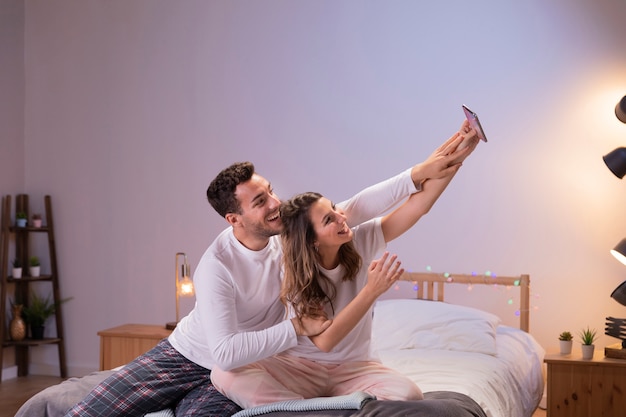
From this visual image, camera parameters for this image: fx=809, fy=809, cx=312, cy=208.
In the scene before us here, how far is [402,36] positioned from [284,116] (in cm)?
82

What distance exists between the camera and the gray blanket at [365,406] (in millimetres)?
2098

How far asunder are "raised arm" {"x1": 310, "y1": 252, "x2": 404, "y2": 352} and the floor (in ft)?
7.45

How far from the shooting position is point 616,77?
4.11m

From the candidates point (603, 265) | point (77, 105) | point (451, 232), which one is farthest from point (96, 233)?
point (603, 265)

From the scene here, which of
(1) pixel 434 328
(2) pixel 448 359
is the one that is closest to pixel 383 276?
(2) pixel 448 359

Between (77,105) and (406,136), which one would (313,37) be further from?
(77,105)

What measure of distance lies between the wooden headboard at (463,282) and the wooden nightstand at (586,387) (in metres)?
0.53

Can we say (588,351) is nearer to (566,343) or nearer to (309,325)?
(566,343)

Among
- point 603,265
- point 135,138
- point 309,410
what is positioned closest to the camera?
point 309,410

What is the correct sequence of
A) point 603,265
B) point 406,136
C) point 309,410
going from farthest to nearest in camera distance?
point 406,136, point 603,265, point 309,410

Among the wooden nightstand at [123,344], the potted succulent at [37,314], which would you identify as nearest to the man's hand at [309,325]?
the wooden nightstand at [123,344]

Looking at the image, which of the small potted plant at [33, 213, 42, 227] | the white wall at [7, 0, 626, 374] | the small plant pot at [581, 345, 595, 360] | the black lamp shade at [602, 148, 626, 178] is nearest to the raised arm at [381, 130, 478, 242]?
the black lamp shade at [602, 148, 626, 178]

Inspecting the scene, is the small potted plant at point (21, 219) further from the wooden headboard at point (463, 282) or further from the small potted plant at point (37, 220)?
the wooden headboard at point (463, 282)

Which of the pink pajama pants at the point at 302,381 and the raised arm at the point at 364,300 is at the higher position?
the raised arm at the point at 364,300
